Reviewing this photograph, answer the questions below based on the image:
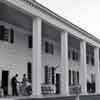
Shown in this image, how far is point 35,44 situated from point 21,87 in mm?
4270

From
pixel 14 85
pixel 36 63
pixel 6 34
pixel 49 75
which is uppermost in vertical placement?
pixel 6 34

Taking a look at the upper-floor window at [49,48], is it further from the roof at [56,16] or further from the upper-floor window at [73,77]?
the upper-floor window at [73,77]

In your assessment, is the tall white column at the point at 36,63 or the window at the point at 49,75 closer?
the tall white column at the point at 36,63

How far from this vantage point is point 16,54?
72.9ft

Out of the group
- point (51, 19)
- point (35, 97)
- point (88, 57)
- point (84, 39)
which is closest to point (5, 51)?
point (51, 19)

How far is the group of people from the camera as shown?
19962 mm

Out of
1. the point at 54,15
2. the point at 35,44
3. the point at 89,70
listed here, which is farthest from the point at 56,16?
the point at 89,70

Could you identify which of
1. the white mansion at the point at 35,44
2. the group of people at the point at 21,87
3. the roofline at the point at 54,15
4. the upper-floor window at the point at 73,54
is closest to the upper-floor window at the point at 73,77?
the upper-floor window at the point at 73,54

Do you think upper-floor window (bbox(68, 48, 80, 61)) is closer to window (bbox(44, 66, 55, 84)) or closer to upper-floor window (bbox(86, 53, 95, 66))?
upper-floor window (bbox(86, 53, 95, 66))

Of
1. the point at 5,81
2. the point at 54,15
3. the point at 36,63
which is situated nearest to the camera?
the point at 36,63

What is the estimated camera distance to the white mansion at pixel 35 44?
16891 mm

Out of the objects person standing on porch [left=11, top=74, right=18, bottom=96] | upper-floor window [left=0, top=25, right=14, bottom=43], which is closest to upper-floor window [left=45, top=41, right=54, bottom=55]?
upper-floor window [left=0, top=25, right=14, bottom=43]

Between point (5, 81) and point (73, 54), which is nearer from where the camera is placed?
point (5, 81)

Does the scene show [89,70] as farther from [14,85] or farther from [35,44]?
[35,44]
